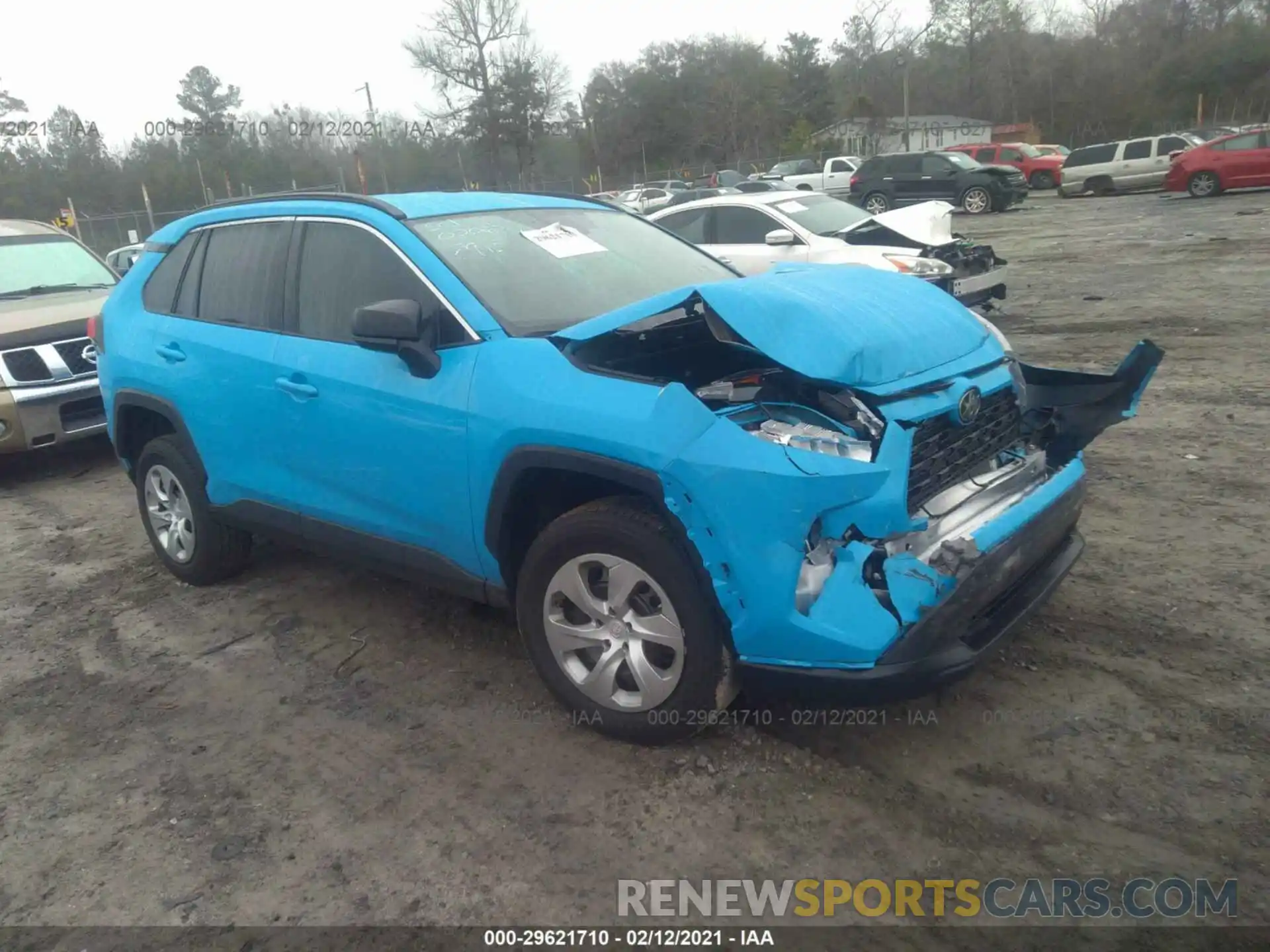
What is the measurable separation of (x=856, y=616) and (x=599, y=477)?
93 centimetres

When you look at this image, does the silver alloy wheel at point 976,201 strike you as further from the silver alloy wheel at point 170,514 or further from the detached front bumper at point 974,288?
the silver alloy wheel at point 170,514

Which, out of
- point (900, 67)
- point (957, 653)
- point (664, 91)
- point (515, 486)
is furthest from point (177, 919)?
point (900, 67)

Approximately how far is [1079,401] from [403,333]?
8.38 feet

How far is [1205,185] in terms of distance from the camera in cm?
2308

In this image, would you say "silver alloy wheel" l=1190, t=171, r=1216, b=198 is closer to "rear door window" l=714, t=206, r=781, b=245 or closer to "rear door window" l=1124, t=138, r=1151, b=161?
"rear door window" l=1124, t=138, r=1151, b=161

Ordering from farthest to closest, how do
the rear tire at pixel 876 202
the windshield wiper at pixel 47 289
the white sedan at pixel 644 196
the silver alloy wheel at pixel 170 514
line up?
the white sedan at pixel 644 196
the rear tire at pixel 876 202
the windshield wiper at pixel 47 289
the silver alloy wheel at pixel 170 514

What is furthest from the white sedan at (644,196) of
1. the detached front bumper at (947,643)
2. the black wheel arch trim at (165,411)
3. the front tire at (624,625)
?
the detached front bumper at (947,643)

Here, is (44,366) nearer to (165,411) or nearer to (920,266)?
(165,411)

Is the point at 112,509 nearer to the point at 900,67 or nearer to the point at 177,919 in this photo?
the point at 177,919

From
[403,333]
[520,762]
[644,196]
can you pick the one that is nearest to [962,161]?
[644,196]

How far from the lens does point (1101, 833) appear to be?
2.70m

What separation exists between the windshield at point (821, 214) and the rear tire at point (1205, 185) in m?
16.0

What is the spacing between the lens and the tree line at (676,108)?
3331 cm

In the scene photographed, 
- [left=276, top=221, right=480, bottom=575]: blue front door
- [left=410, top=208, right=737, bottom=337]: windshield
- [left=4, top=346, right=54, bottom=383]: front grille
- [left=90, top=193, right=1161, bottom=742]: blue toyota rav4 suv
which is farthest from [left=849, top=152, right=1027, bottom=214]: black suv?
[left=276, top=221, right=480, bottom=575]: blue front door
